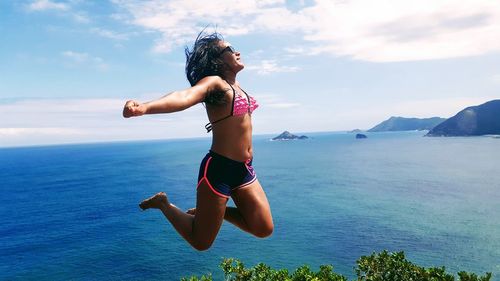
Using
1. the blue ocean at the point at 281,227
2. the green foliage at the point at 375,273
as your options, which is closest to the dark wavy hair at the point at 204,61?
the green foliage at the point at 375,273

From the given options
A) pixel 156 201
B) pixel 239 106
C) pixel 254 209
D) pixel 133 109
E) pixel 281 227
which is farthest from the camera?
pixel 281 227

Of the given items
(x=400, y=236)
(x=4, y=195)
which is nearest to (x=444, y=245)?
(x=400, y=236)

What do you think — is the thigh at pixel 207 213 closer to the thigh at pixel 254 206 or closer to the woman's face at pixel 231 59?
the thigh at pixel 254 206

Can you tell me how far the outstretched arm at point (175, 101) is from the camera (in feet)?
9.36

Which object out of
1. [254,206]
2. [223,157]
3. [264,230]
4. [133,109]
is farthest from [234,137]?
[133,109]

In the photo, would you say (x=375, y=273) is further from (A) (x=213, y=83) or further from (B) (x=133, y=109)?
(B) (x=133, y=109)

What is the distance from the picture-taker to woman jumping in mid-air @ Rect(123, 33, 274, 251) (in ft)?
14.2

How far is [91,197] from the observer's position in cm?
10994

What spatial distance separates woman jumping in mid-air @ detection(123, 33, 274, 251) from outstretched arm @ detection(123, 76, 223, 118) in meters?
0.21

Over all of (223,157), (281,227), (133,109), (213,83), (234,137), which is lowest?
(281,227)

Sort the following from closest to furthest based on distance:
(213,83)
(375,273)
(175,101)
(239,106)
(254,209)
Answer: (175,101) → (213,83) → (239,106) → (254,209) → (375,273)

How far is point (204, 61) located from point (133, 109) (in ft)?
6.07

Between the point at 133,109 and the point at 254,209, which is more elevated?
the point at 133,109

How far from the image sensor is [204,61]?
4.50m
